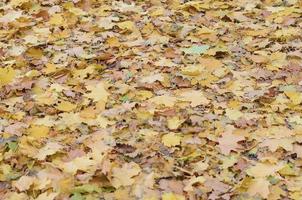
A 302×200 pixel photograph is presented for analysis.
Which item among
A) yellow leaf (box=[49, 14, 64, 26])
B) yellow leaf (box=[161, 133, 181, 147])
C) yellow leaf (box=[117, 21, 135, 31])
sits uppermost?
yellow leaf (box=[49, 14, 64, 26])

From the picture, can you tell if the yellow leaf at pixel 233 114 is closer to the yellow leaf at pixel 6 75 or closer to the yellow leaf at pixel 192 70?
the yellow leaf at pixel 192 70

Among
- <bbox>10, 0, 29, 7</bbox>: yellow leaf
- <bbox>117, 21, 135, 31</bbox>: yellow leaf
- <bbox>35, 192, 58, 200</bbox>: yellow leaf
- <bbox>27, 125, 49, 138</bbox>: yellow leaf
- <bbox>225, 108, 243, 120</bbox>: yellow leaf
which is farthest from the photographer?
<bbox>10, 0, 29, 7</bbox>: yellow leaf

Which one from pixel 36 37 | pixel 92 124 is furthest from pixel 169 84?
pixel 36 37

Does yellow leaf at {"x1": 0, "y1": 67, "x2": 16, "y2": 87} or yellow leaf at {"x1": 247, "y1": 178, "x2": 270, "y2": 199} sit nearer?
yellow leaf at {"x1": 247, "y1": 178, "x2": 270, "y2": 199}

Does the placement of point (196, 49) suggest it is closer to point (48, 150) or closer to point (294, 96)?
point (294, 96)

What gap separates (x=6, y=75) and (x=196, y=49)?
58.2 inches

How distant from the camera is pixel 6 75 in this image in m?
3.75

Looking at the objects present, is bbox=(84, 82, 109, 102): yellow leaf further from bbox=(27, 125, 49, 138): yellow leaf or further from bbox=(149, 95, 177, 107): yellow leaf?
bbox=(27, 125, 49, 138): yellow leaf

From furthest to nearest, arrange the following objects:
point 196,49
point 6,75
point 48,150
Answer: point 196,49
point 6,75
point 48,150

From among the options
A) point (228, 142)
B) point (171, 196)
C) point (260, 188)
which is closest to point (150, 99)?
point (228, 142)

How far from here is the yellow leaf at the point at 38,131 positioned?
10.4 feet

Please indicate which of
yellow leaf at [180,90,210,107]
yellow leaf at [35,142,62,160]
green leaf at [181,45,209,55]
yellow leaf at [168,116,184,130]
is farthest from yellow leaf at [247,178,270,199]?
green leaf at [181,45,209,55]

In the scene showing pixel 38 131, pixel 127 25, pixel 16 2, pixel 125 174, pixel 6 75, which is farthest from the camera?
pixel 16 2

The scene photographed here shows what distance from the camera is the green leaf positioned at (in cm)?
404
